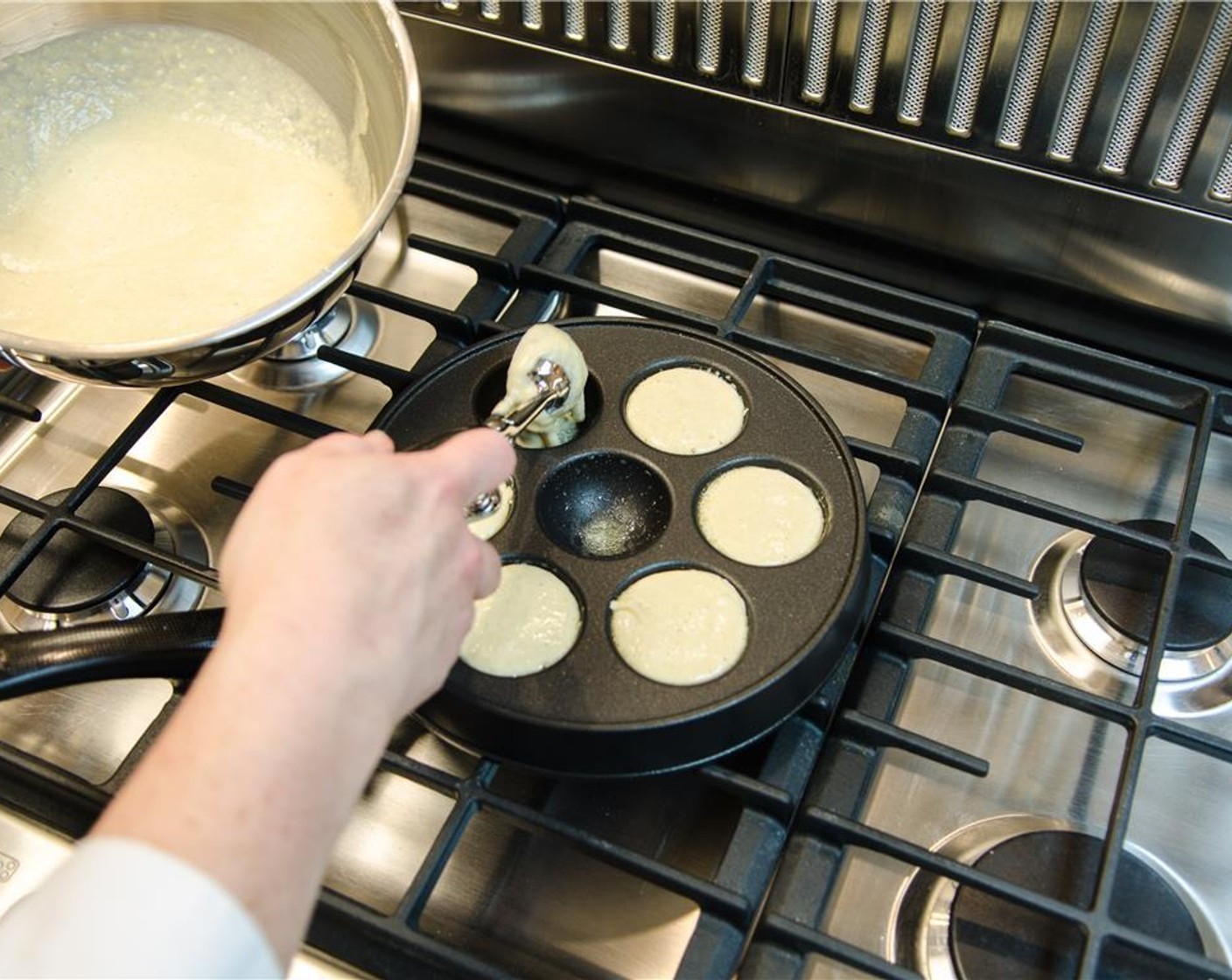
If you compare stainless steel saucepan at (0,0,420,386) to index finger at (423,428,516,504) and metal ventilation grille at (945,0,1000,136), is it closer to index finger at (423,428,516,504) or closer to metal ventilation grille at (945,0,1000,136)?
index finger at (423,428,516,504)

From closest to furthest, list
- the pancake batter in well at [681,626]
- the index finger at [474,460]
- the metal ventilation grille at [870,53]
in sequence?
the index finger at [474,460], the pancake batter in well at [681,626], the metal ventilation grille at [870,53]

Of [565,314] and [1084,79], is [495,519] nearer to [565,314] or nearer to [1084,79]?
[565,314]

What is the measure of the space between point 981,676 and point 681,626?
0.18 metres

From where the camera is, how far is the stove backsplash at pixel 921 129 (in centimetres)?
71

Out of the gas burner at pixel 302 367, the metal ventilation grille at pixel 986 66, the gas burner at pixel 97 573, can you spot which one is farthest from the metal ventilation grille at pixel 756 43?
the gas burner at pixel 97 573

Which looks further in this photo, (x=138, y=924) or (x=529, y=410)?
(x=529, y=410)

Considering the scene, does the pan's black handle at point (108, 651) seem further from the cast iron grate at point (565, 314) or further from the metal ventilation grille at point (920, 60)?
the metal ventilation grille at point (920, 60)

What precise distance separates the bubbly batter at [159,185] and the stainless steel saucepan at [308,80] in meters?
0.01

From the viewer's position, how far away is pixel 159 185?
0.79 meters

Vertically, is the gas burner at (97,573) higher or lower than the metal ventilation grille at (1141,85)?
lower

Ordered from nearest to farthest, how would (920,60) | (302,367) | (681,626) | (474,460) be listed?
(474,460), (681,626), (920,60), (302,367)

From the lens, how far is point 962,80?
0.75m

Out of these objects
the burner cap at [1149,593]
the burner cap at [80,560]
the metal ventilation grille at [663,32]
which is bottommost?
the burner cap at [80,560]

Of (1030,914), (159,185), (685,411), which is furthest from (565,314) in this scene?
(1030,914)
